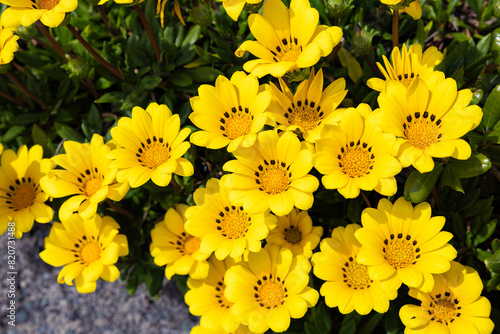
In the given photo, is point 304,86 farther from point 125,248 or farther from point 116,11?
point 116,11

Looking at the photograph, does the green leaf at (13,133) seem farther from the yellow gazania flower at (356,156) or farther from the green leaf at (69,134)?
the yellow gazania flower at (356,156)

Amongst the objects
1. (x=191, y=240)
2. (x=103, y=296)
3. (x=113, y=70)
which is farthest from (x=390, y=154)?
(x=103, y=296)

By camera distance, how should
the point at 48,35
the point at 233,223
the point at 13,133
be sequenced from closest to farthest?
the point at 233,223
the point at 48,35
the point at 13,133

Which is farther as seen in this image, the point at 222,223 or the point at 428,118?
the point at 222,223

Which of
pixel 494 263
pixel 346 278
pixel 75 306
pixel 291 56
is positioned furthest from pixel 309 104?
pixel 75 306

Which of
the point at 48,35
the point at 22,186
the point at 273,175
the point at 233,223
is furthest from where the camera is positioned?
the point at 22,186

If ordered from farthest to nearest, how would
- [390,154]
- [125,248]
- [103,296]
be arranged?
[103,296] < [125,248] < [390,154]

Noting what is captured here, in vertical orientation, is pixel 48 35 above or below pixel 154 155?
above

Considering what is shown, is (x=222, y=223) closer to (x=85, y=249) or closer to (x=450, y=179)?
(x=85, y=249)
